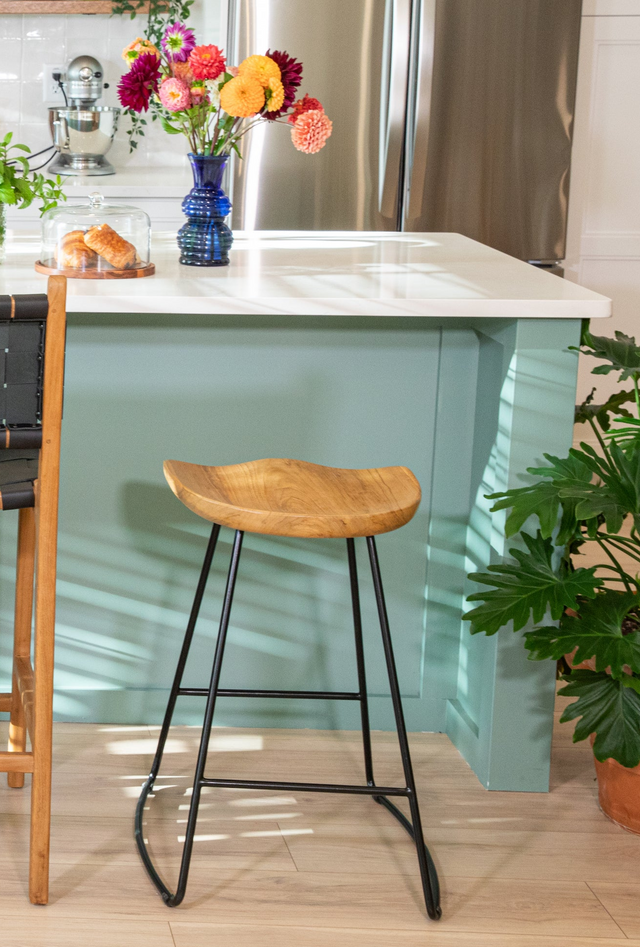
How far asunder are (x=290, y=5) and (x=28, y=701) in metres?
2.57

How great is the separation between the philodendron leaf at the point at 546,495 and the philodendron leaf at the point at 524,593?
86mm

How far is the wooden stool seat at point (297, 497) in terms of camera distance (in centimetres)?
163

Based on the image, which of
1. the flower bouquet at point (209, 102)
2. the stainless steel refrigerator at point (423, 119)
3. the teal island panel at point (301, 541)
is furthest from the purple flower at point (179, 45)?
the stainless steel refrigerator at point (423, 119)

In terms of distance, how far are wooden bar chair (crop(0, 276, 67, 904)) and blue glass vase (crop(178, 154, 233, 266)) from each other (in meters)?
0.67

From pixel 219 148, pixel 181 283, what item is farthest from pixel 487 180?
pixel 181 283

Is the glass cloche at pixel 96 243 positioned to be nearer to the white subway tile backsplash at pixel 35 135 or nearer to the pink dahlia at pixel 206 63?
the pink dahlia at pixel 206 63

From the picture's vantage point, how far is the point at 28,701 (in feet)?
5.86

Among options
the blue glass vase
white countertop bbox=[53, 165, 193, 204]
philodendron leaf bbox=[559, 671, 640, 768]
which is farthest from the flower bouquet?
white countertop bbox=[53, 165, 193, 204]

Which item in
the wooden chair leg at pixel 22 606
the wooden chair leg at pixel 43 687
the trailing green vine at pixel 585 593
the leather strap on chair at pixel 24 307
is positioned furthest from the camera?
the wooden chair leg at pixel 22 606

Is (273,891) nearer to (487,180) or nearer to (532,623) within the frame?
(532,623)

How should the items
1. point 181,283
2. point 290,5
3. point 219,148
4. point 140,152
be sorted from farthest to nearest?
1. point 140,152
2. point 290,5
3. point 219,148
4. point 181,283

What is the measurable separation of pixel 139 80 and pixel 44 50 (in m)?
2.35

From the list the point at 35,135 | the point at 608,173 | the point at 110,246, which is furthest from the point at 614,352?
the point at 35,135

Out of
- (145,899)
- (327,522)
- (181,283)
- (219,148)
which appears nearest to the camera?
(327,522)
